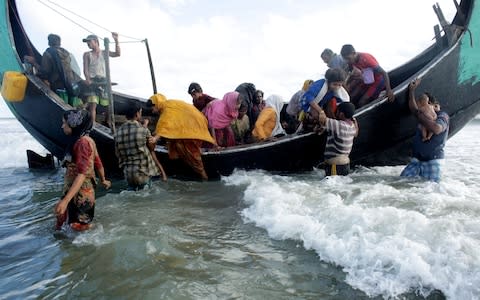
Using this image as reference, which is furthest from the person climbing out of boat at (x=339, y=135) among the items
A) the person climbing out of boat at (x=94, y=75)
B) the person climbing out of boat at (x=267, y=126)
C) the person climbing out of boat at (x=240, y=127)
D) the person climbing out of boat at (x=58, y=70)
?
the person climbing out of boat at (x=58, y=70)

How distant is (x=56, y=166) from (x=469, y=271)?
796cm

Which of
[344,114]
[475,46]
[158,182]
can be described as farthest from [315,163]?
[475,46]

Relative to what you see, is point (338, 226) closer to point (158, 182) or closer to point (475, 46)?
point (158, 182)

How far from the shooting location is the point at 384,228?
2.72 meters

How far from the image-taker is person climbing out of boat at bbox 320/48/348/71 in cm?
574

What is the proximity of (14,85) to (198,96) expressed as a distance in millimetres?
2533

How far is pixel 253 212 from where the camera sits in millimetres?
3645

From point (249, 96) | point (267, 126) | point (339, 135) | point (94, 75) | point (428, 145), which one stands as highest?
point (94, 75)

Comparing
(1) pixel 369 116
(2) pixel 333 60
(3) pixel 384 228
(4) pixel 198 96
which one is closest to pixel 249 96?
(4) pixel 198 96

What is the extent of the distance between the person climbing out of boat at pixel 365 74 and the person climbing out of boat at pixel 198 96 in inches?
84.4

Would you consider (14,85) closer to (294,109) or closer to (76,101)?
(76,101)

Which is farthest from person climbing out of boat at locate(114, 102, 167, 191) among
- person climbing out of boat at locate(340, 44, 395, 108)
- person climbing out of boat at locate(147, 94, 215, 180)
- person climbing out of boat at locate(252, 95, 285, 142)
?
person climbing out of boat at locate(340, 44, 395, 108)

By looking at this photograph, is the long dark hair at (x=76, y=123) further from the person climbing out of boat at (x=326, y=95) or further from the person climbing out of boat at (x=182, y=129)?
the person climbing out of boat at (x=326, y=95)

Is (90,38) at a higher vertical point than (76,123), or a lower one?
higher
